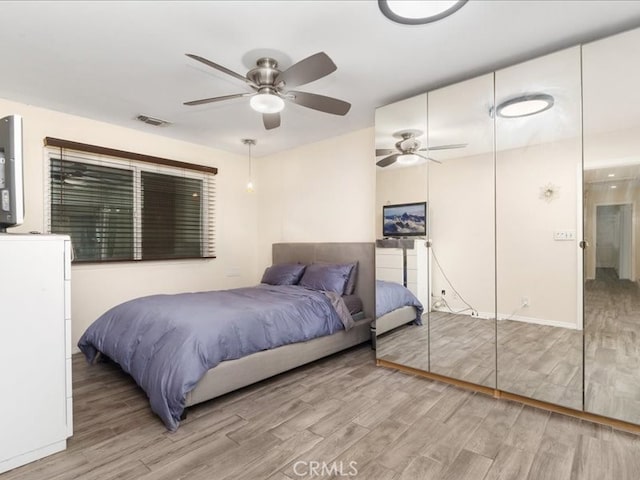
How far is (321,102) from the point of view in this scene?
2484 mm

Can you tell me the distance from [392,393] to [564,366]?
122cm

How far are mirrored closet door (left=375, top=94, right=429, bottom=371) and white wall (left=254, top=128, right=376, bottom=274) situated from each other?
1.88ft

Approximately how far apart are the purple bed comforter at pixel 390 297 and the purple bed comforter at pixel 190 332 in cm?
45

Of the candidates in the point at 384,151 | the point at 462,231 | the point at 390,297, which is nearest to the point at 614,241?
the point at 462,231

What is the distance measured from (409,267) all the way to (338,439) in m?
1.64

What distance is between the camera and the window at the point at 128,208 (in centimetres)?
342

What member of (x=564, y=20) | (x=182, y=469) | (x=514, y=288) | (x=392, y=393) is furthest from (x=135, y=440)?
(x=564, y=20)

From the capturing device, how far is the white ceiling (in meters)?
1.90

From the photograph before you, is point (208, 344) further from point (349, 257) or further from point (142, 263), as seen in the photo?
point (142, 263)

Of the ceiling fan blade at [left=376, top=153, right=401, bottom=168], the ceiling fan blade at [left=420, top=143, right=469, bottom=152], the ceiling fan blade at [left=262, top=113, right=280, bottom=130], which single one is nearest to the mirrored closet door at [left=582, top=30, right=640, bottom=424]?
the ceiling fan blade at [left=420, top=143, right=469, bottom=152]

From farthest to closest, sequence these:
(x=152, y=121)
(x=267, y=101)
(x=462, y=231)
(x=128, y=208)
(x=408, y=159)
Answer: (x=128, y=208), (x=152, y=121), (x=408, y=159), (x=462, y=231), (x=267, y=101)

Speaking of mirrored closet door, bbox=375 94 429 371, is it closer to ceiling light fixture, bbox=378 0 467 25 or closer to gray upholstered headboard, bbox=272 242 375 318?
gray upholstered headboard, bbox=272 242 375 318

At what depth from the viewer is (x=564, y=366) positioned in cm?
226

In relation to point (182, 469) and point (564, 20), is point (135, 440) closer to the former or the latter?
point (182, 469)
